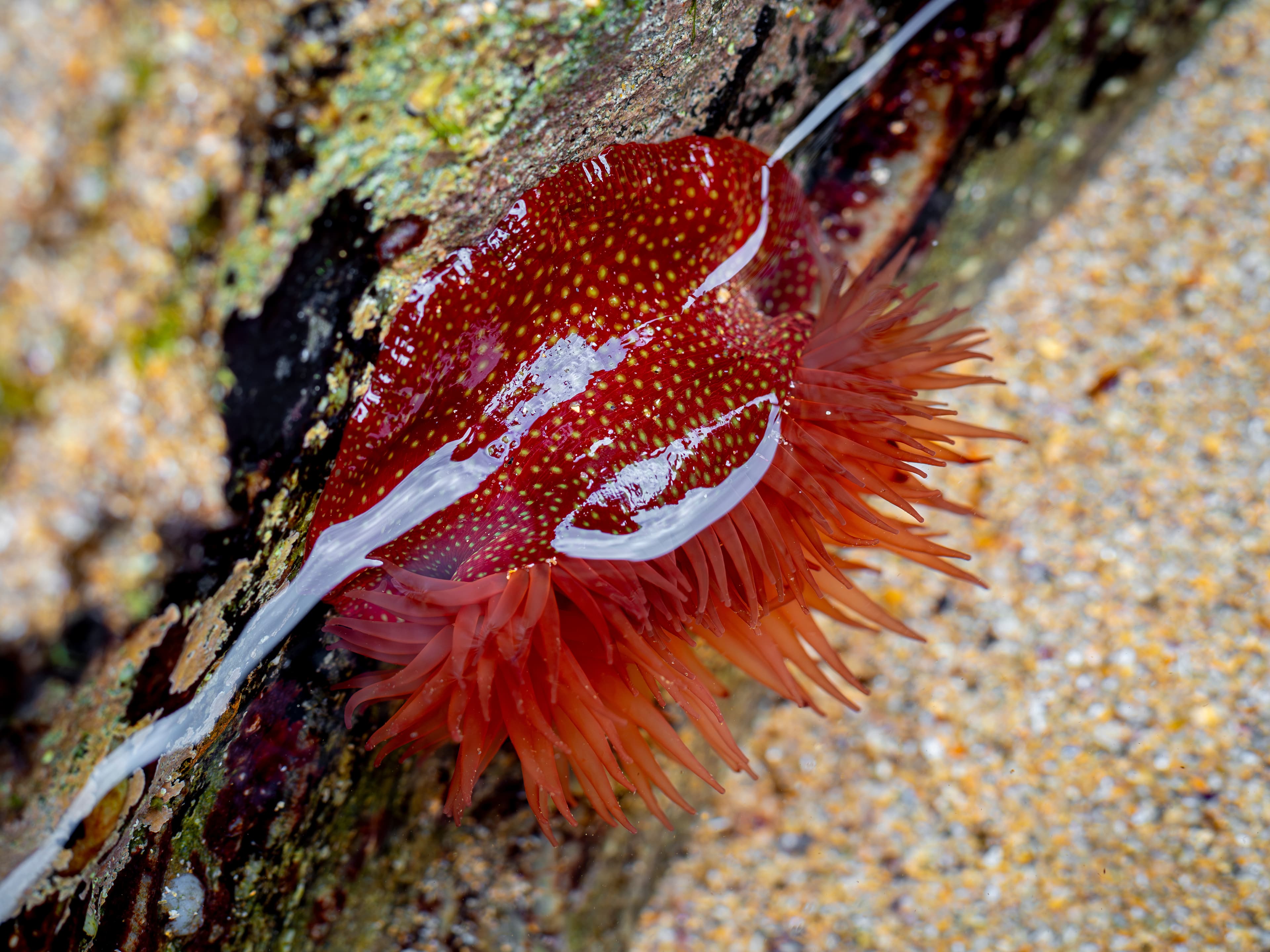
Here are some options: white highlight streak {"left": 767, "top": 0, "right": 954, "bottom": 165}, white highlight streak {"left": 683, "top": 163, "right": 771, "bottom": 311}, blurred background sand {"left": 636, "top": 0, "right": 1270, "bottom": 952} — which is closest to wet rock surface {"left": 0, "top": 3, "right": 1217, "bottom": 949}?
white highlight streak {"left": 767, "top": 0, "right": 954, "bottom": 165}

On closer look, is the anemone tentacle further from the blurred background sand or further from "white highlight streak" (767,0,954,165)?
the blurred background sand

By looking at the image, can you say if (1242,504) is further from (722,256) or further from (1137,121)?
(722,256)

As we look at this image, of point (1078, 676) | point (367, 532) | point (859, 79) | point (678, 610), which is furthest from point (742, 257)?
point (1078, 676)

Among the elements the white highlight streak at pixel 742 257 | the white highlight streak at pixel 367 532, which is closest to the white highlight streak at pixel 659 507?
the white highlight streak at pixel 367 532

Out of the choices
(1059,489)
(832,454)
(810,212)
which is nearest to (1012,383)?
(1059,489)

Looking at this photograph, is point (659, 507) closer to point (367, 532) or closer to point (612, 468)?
point (612, 468)

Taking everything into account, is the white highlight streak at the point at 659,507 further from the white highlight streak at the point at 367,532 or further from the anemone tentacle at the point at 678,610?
the white highlight streak at the point at 367,532
